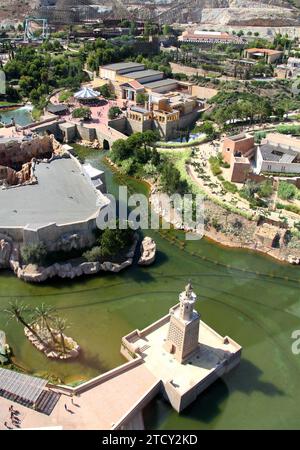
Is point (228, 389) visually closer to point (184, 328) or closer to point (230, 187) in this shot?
point (184, 328)

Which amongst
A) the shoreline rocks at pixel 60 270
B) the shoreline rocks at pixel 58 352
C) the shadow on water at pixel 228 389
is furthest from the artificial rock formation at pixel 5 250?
the shadow on water at pixel 228 389

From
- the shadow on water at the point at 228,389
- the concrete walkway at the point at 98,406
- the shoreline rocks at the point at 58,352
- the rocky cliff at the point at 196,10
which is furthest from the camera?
the rocky cliff at the point at 196,10

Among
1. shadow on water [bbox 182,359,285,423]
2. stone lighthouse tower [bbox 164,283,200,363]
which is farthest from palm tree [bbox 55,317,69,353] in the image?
shadow on water [bbox 182,359,285,423]

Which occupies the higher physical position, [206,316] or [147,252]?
[147,252]

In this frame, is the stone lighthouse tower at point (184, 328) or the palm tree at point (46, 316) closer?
the stone lighthouse tower at point (184, 328)

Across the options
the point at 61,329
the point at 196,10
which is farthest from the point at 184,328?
the point at 196,10

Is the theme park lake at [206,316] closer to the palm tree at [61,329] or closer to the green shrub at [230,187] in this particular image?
the palm tree at [61,329]

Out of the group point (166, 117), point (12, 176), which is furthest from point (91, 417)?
Answer: point (166, 117)
